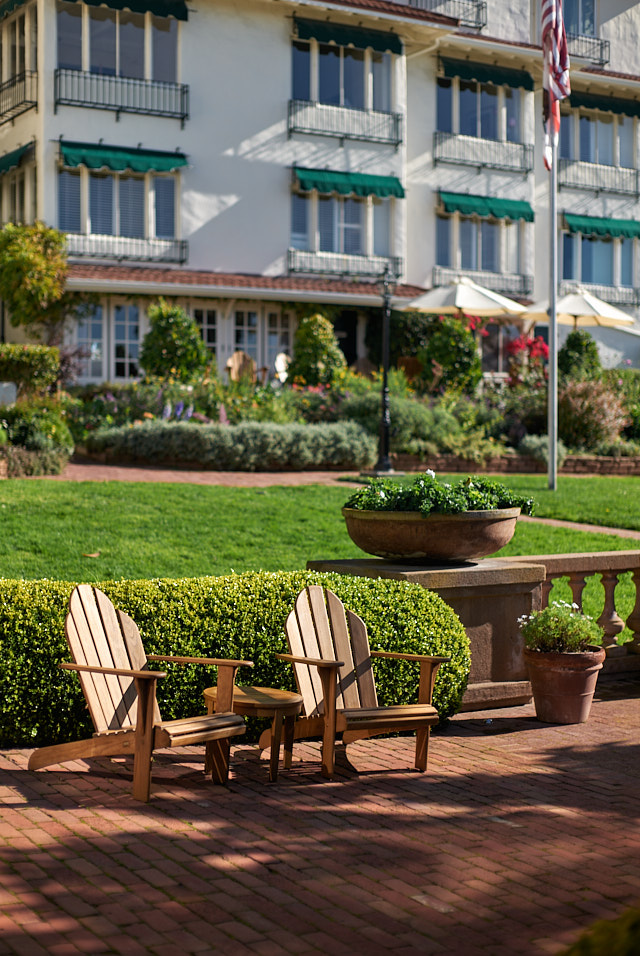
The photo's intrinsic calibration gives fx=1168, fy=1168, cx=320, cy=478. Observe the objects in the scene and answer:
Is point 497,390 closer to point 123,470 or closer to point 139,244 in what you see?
point 139,244

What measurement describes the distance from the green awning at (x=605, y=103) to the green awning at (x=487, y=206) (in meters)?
4.39

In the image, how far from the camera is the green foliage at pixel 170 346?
24.9 m

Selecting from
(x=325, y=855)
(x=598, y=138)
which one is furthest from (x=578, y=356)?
(x=325, y=855)

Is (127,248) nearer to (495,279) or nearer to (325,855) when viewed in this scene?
(495,279)

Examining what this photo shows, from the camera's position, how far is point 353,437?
68.0 feet

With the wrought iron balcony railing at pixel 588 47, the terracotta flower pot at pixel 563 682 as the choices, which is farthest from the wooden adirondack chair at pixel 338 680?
the wrought iron balcony railing at pixel 588 47

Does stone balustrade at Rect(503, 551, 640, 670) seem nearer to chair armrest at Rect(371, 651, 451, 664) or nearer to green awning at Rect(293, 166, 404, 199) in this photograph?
chair armrest at Rect(371, 651, 451, 664)

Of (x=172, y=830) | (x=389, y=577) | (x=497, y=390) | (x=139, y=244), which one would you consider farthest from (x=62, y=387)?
(x=172, y=830)

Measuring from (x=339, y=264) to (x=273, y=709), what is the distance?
25434 mm

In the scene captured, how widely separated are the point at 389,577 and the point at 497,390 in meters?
19.7

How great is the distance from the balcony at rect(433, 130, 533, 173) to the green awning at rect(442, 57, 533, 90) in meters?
1.65

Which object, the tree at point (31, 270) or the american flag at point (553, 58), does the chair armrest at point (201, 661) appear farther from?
the tree at point (31, 270)

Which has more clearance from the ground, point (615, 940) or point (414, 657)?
point (615, 940)

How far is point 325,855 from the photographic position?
5125mm
